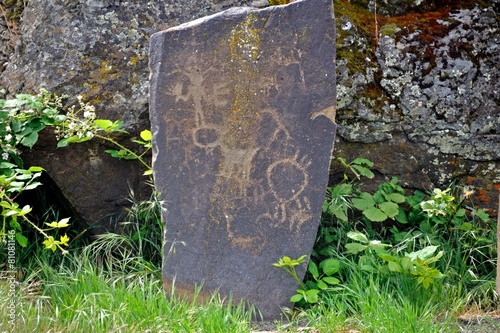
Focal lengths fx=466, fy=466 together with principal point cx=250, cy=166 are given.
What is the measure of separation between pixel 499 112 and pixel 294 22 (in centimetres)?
133

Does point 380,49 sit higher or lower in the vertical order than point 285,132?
higher

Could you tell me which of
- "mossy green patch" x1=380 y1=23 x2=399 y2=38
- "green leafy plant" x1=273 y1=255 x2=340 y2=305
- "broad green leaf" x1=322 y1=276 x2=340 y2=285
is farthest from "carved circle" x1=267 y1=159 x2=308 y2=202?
"mossy green patch" x1=380 y1=23 x2=399 y2=38

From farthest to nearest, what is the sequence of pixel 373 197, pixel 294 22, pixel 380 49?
pixel 380 49, pixel 373 197, pixel 294 22

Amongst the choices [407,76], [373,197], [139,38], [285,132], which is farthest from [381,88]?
[139,38]

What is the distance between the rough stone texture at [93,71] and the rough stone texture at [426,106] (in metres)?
1.01

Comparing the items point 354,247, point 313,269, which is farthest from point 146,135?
point 354,247

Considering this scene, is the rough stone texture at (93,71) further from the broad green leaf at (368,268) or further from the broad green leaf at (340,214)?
the broad green leaf at (368,268)

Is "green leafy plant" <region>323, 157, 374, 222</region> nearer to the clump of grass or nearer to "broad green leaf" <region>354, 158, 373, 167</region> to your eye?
"broad green leaf" <region>354, 158, 373, 167</region>

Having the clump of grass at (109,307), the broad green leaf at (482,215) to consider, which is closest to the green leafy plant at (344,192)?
the broad green leaf at (482,215)

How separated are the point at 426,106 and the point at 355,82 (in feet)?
1.38

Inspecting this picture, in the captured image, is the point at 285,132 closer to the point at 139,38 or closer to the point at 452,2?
the point at 139,38

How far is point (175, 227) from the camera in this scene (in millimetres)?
2170

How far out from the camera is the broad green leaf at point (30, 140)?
2.31 m

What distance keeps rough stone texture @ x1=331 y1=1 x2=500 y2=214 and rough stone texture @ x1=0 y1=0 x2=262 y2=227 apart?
1011mm
